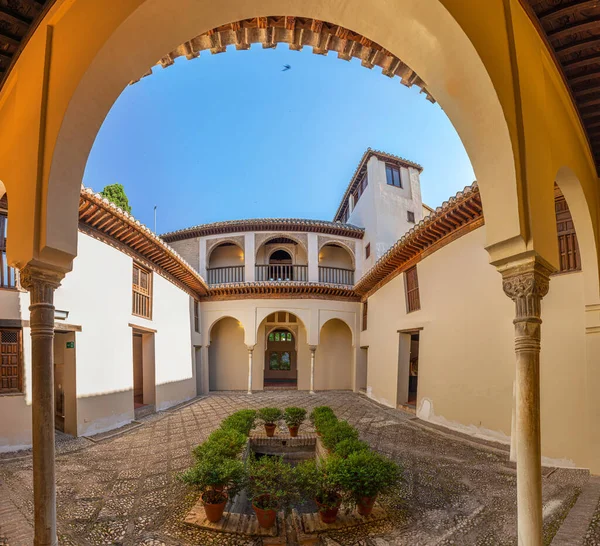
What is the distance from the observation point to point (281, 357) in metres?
21.5

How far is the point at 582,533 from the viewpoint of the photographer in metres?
3.49

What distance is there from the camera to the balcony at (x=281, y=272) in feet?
57.2

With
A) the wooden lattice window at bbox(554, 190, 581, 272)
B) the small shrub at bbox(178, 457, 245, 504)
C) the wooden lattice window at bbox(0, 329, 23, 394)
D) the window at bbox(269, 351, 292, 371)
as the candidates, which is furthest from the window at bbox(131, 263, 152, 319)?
the window at bbox(269, 351, 292, 371)

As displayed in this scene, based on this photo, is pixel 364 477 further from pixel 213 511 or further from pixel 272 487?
pixel 213 511

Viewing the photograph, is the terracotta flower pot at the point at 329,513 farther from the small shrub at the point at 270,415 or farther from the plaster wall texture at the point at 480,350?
the plaster wall texture at the point at 480,350

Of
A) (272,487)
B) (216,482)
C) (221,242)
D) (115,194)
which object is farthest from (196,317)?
(272,487)

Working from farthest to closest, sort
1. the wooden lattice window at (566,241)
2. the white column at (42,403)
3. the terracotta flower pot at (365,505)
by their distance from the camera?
1. the wooden lattice window at (566,241)
2. the terracotta flower pot at (365,505)
3. the white column at (42,403)

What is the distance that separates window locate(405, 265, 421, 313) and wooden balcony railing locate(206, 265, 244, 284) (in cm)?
859

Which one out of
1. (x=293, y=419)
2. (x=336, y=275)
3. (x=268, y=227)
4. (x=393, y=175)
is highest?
(x=393, y=175)

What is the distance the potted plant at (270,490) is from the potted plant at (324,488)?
122 mm

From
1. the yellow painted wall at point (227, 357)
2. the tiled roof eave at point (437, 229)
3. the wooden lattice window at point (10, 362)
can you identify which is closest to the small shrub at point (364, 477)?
the tiled roof eave at point (437, 229)

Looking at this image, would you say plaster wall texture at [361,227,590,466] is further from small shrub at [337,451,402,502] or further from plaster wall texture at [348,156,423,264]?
plaster wall texture at [348,156,423,264]

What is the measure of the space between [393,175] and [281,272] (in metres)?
7.60

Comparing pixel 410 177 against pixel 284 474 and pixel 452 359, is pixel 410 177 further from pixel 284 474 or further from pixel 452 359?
pixel 284 474
